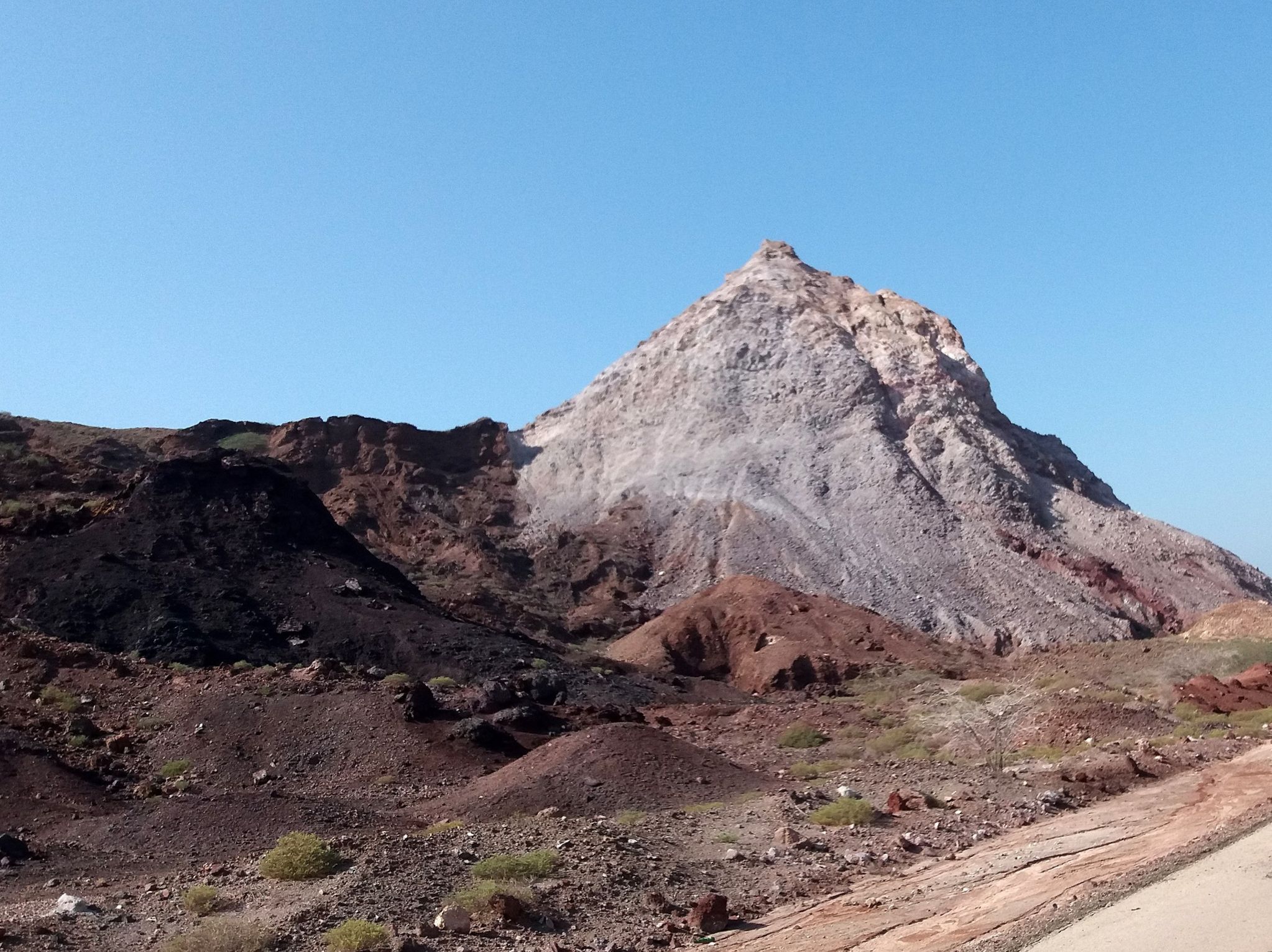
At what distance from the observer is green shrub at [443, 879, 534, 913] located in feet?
33.3

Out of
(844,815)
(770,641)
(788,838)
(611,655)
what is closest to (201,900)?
(788,838)

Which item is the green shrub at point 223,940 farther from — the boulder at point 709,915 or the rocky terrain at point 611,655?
the boulder at point 709,915

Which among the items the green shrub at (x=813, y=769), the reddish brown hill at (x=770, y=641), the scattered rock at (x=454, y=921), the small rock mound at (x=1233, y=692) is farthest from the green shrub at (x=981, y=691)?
the scattered rock at (x=454, y=921)

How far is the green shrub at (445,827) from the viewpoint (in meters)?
13.7

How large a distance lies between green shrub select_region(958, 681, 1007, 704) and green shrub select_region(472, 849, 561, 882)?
54.7 ft

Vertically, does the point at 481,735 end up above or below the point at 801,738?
above

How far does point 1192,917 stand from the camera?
27.6ft

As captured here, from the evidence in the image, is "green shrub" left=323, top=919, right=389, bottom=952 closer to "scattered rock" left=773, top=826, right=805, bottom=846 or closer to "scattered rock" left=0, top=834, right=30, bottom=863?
"scattered rock" left=773, top=826, right=805, bottom=846

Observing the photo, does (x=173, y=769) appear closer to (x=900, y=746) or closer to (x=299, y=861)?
(x=299, y=861)

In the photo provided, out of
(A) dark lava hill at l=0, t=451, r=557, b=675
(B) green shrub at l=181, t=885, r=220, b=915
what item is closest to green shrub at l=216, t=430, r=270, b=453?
(A) dark lava hill at l=0, t=451, r=557, b=675

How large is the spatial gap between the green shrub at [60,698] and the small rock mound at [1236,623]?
89.9 ft

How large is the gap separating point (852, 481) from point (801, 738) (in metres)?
30.7

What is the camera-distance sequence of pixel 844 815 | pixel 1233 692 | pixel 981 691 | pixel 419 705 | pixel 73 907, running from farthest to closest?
pixel 981 691
pixel 419 705
pixel 1233 692
pixel 844 815
pixel 73 907

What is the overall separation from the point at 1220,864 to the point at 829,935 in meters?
3.25
